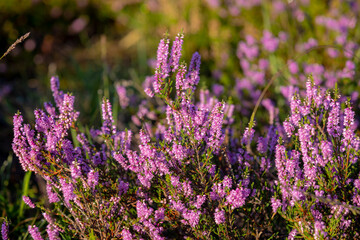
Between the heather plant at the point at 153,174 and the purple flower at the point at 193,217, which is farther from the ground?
the heather plant at the point at 153,174

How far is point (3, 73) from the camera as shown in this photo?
19.0ft

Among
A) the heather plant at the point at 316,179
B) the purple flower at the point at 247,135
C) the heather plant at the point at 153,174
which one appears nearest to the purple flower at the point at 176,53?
the heather plant at the point at 153,174

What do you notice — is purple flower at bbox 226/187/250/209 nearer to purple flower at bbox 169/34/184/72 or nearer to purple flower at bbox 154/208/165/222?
purple flower at bbox 154/208/165/222

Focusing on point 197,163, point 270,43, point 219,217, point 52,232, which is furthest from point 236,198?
point 270,43

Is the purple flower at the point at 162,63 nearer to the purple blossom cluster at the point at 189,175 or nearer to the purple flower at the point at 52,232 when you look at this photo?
the purple blossom cluster at the point at 189,175

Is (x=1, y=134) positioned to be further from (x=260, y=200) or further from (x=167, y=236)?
(x=260, y=200)

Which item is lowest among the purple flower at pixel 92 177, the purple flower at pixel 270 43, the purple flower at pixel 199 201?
the purple flower at pixel 199 201

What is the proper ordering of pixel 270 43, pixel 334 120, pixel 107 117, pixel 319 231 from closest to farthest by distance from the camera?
1. pixel 319 231
2. pixel 334 120
3. pixel 107 117
4. pixel 270 43

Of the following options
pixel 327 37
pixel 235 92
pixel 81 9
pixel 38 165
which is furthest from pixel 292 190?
pixel 81 9

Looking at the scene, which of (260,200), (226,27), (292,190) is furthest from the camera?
(226,27)

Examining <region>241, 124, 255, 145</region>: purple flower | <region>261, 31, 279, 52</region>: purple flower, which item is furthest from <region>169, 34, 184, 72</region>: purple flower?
<region>261, 31, 279, 52</region>: purple flower

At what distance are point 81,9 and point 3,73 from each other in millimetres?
2094

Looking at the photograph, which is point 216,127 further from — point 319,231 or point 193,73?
point 319,231

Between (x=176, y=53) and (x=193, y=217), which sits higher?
(x=176, y=53)
